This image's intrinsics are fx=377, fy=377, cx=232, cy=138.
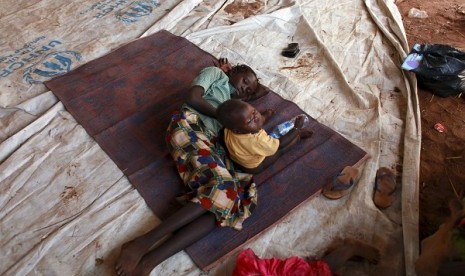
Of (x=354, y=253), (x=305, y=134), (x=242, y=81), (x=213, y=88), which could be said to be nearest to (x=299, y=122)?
(x=305, y=134)

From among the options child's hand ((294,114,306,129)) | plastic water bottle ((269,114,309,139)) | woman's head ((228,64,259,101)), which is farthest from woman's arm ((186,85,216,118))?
child's hand ((294,114,306,129))

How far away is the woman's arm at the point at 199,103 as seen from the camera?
1.75m

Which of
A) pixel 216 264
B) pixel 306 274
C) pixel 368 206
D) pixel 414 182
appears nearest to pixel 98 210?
pixel 216 264

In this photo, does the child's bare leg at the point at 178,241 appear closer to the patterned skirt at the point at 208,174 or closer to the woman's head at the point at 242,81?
the patterned skirt at the point at 208,174

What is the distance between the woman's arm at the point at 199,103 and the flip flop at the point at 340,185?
621 millimetres

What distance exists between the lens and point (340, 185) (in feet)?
5.52

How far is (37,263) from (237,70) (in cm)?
127

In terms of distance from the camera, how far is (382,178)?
172 centimetres

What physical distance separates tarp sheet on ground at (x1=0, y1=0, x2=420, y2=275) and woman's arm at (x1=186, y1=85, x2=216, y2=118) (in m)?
0.49

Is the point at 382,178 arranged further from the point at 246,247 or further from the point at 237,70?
the point at 237,70

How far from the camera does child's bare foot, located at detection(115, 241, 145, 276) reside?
55.8 inches

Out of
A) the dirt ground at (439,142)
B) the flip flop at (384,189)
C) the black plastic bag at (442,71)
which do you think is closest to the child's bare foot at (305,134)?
the flip flop at (384,189)

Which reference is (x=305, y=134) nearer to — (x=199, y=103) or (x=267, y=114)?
(x=267, y=114)

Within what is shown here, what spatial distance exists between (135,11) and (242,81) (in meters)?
1.33
